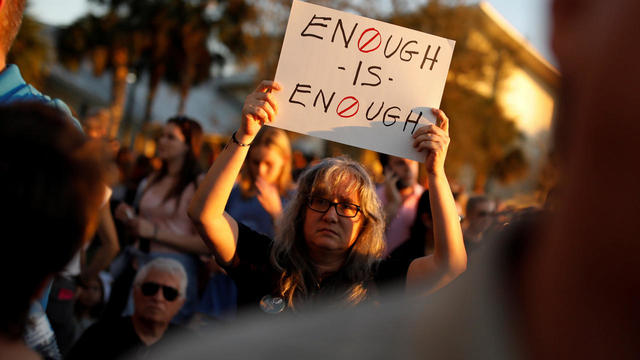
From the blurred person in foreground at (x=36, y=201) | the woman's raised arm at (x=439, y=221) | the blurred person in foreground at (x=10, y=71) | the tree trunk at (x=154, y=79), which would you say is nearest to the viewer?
the blurred person in foreground at (x=36, y=201)

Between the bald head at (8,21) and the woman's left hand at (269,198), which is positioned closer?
the bald head at (8,21)

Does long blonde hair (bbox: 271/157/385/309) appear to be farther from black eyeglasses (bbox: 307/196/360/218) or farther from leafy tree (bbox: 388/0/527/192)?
leafy tree (bbox: 388/0/527/192)

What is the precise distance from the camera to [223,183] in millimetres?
2213

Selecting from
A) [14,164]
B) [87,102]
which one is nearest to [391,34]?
[14,164]

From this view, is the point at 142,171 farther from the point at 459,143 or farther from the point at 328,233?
the point at 459,143

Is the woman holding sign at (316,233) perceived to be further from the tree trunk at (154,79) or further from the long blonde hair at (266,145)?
the tree trunk at (154,79)

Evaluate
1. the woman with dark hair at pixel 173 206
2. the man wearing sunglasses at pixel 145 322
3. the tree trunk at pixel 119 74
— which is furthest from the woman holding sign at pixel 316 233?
the tree trunk at pixel 119 74

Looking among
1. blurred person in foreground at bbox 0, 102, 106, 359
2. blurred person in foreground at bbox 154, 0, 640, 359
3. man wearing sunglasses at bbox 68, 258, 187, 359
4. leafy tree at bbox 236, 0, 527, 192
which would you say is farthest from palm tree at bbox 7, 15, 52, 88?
blurred person in foreground at bbox 154, 0, 640, 359

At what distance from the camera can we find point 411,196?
414cm

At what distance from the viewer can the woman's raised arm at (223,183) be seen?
7.23 ft

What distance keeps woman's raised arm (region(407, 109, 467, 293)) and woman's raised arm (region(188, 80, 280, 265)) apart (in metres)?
0.65

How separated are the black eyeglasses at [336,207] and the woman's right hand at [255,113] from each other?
1.52ft

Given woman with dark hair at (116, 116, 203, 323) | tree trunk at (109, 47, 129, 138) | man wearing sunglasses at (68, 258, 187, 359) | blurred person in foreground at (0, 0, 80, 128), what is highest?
tree trunk at (109, 47, 129, 138)

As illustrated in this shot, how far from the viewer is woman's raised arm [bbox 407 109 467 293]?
2.17 meters
